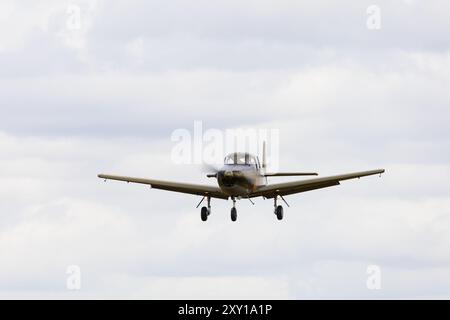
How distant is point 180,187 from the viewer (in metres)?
64.6

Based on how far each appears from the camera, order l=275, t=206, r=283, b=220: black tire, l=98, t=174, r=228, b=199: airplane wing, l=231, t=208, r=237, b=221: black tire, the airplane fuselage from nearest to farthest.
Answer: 1. l=231, t=208, r=237, b=221: black tire
2. the airplane fuselage
3. l=98, t=174, r=228, b=199: airplane wing
4. l=275, t=206, r=283, b=220: black tire

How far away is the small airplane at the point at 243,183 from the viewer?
58719mm

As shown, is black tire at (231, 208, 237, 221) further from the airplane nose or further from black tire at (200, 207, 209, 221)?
black tire at (200, 207, 209, 221)

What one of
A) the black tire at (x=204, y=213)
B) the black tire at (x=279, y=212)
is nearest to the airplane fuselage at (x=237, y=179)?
the black tire at (x=204, y=213)

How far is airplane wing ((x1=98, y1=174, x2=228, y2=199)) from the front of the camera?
62.5 meters

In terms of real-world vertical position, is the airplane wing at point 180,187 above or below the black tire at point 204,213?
above

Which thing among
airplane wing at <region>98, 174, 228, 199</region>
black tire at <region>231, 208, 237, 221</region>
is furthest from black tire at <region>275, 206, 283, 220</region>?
black tire at <region>231, 208, 237, 221</region>

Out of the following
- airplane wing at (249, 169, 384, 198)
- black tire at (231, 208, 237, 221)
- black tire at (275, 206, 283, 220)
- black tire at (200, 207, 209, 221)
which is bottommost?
black tire at (231, 208, 237, 221)

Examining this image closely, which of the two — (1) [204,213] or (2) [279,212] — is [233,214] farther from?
(2) [279,212]

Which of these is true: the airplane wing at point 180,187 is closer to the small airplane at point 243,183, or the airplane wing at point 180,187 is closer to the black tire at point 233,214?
the small airplane at point 243,183

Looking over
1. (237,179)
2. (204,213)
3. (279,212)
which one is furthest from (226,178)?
(279,212)

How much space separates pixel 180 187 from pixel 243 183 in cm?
626

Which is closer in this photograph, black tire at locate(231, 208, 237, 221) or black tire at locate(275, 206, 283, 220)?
black tire at locate(231, 208, 237, 221)

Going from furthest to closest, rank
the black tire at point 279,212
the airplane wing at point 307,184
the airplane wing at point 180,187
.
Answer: the black tire at point 279,212 < the airplane wing at point 307,184 < the airplane wing at point 180,187
